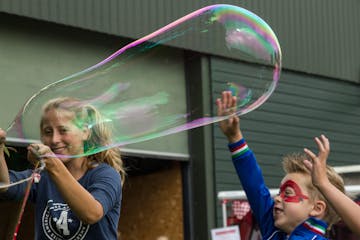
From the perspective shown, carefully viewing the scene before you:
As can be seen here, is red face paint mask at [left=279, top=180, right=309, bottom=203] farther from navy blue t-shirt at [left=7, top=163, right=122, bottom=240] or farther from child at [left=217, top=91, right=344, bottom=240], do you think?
navy blue t-shirt at [left=7, top=163, right=122, bottom=240]

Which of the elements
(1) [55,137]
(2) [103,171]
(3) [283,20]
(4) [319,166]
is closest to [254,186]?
(4) [319,166]

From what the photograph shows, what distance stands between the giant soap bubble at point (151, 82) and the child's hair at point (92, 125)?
4cm

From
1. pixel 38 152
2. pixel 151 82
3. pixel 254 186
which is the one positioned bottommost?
pixel 254 186

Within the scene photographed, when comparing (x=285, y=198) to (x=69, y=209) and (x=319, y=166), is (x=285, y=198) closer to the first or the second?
(x=319, y=166)

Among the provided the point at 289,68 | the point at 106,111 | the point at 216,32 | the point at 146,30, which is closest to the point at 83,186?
the point at 106,111

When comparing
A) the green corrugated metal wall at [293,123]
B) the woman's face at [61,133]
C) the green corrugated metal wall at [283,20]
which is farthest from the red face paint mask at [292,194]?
the green corrugated metal wall at [293,123]

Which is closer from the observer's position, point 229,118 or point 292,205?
point 292,205

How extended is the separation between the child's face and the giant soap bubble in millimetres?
Result: 466

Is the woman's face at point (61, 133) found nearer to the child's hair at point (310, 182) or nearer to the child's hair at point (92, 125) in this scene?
the child's hair at point (92, 125)

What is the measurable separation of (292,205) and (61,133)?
108cm

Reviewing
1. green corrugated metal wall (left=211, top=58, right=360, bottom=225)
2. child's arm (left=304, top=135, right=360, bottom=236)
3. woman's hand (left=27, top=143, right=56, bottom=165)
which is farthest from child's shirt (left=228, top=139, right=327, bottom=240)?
green corrugated metal wall (left=211, top=58, right=360, bottom=225)

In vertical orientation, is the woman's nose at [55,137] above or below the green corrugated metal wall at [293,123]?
below

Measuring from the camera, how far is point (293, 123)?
11.7 meters

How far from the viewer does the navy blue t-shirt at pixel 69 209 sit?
353 cm
